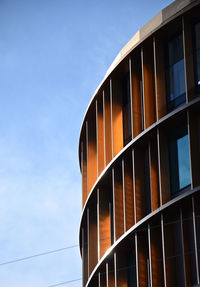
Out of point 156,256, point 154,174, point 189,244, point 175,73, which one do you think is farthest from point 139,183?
point 175,73

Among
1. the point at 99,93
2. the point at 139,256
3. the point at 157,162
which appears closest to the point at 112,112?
the point at 99,93

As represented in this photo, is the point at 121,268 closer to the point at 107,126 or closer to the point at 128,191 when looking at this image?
the point at 128,191

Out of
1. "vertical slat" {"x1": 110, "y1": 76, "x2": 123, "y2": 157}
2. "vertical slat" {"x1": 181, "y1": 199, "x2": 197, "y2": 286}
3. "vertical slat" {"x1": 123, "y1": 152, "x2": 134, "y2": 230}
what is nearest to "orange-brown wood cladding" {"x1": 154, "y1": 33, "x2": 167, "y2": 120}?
"vertical slat" {"x1": 123, "y1": 152, "x2": 134, "y2": 230}

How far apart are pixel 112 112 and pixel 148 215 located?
707cm

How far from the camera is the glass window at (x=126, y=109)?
129 feet

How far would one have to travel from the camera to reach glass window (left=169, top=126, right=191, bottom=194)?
114 ft

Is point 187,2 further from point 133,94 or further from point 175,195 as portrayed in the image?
point 175,195

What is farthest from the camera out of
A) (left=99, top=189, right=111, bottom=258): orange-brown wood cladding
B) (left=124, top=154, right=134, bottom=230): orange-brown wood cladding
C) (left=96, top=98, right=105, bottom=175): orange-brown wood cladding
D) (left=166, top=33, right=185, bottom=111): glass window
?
(left=96, top=98, right=105, bottom=175): orange-brown wood cladding

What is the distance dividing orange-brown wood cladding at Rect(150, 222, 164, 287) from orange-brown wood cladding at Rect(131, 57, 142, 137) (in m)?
4.91

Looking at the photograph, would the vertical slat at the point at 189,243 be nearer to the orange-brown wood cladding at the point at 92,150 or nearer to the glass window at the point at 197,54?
the glass window at the point at 197,54

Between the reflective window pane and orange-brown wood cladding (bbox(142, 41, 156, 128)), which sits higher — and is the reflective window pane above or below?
below

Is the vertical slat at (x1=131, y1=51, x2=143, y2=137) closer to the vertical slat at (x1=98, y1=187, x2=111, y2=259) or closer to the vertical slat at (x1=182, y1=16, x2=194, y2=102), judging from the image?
the vertical slat at (x1=182, y1=16, x2=194, y2=102)

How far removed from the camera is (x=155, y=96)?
3706 centimetres

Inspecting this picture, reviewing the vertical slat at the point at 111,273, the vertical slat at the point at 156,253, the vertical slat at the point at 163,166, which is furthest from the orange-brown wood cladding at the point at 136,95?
the vertical slat at the point at 111,273
